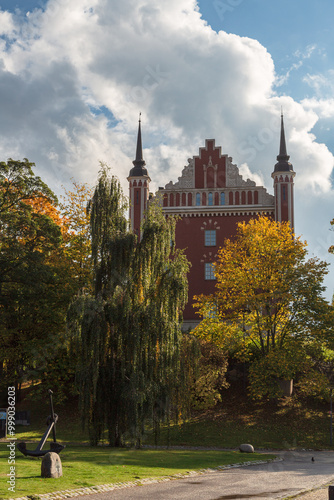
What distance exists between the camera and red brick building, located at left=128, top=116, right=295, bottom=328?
44.6 meters

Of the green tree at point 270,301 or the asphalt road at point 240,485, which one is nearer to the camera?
the asphalt road at point 240,485

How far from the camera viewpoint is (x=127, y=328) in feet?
63.8

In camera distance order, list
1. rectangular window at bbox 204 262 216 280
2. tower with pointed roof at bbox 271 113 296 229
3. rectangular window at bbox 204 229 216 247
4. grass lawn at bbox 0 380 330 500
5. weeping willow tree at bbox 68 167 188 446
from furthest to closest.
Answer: rectangular window at bbox 204 229 216 247 < rectangular window at bbox 204 262 216 280 < tower with pointed roof at bbox 271 113 296 229 < weeping willow tree at bbox 68 167 188 446 < grass lawn at bbox 0 380 330 500

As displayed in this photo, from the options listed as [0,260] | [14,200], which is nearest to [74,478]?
[0,260]

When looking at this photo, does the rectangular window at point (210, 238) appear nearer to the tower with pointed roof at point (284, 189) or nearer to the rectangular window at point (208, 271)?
the rectangular window at point (208, 271)

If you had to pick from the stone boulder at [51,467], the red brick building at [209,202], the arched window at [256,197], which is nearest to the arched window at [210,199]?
the red brick building at [209,202]

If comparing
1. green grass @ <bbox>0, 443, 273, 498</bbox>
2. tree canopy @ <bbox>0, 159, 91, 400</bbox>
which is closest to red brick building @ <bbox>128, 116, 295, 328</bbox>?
tree canopy @ <bbox>0, 159, 91, 400</bbox>

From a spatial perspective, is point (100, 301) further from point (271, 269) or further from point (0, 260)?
point (271, 269)

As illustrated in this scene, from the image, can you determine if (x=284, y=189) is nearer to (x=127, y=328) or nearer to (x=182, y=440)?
(x=182, y=440)

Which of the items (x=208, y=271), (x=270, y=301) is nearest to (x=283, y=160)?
(x=208, y=271)

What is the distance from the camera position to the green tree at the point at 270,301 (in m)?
29.8

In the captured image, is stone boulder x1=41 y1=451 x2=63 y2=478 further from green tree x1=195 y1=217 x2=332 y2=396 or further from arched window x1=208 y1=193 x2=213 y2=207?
arched window x1=208 y1=193 x2=213 y2=207

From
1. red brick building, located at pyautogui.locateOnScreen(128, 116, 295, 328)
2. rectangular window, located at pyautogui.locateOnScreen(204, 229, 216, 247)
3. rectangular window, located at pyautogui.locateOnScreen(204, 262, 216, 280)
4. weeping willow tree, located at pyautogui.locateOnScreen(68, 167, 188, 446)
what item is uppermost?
red brick building, located at pyautogui.locateOnScreen(128, 116, 295, 328)

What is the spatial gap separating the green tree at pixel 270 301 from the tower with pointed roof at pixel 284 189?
12.3 meters
